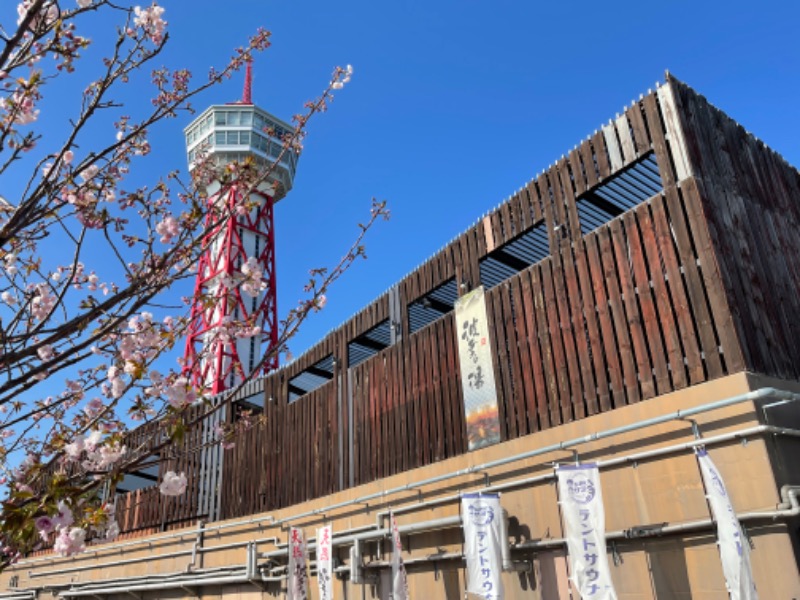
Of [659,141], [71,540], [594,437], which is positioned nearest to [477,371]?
[594,437]

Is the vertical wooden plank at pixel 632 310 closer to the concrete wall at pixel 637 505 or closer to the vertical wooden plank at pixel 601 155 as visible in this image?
the concrete wall at pixel 637 505

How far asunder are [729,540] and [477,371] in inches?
203

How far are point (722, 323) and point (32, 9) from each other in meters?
7.90

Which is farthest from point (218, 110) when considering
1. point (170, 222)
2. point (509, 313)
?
Answer: point (170, 222)

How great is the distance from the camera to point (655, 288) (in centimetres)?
888

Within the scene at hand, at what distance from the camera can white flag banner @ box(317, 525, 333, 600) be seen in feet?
36.3

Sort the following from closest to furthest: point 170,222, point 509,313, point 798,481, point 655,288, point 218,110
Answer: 1. point 170,222
2. point 798,481
3. point 655,288
4. point 509,313
5. point 218,110

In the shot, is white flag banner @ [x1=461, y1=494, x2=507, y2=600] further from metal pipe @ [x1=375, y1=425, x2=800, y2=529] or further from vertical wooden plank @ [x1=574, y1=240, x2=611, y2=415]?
vertical wooden plank @ [x1=574, y1=240, x2=611, y2=415]

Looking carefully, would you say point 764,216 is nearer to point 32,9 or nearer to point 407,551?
point 407,551

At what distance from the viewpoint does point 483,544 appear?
9.01m

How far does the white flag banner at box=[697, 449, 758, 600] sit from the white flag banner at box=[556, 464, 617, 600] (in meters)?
1.30

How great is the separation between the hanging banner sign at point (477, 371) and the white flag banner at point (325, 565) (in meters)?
3.20

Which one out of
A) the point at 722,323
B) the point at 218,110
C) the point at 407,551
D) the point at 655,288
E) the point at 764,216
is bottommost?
the point at 407,551

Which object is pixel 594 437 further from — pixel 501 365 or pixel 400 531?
pixel 400 531
